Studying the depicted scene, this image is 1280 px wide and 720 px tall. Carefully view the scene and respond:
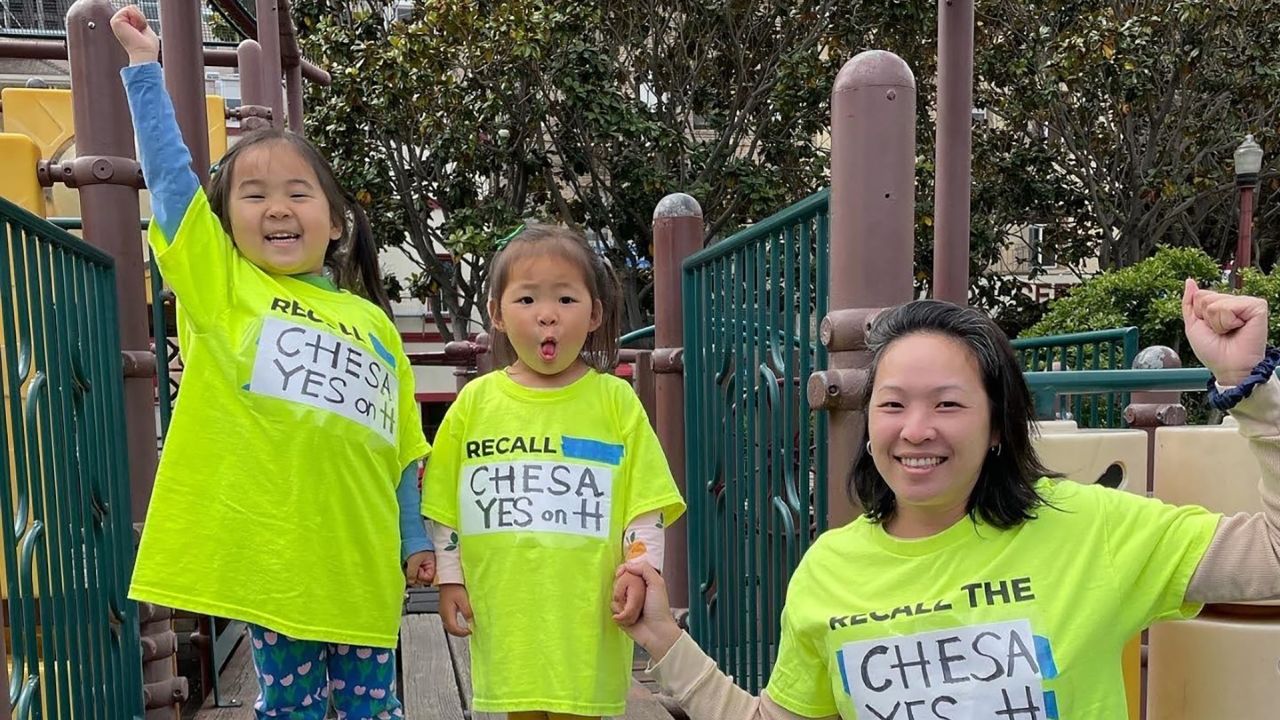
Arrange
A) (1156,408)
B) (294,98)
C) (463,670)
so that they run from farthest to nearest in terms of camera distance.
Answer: (294,98) → (1156,408) → (463,670)

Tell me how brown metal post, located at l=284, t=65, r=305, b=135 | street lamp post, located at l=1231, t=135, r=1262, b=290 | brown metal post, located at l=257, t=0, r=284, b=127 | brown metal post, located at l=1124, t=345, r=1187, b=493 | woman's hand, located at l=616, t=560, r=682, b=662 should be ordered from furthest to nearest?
street lamp post, located at l=1231, t=135, r=1262, b=290 → brown metal post, located at l=284, t=65, r=305, b=135 → brown metal post, located at l=257, t=0, r=284, b=127 → brown metal post, located at l=1124, t=345, r=1187, b=493 → woman's hand, located at l=616, t=560, r=682, b=662

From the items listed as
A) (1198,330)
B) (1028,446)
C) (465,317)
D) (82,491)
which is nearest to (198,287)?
(82,491)

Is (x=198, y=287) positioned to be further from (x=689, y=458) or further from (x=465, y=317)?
(x=465, y=317)

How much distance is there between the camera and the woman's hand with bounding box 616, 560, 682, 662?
167 centimetres

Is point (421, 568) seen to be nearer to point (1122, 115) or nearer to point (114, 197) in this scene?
point (114, 197)

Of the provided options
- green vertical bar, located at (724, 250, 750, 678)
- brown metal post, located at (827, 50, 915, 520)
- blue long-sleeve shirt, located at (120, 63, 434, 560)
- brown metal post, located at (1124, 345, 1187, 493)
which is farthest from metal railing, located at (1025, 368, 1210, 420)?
brown metal post, located at (1124, 345, 1187, 493)

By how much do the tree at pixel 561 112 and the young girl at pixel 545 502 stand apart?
810 centimetres

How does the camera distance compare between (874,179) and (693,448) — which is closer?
(874,179)

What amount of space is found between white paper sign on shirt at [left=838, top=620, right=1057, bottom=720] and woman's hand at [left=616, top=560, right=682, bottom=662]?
1.18ft

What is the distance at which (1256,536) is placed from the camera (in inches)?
49.5

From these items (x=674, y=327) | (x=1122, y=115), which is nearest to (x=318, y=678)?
(x=674, y=327)

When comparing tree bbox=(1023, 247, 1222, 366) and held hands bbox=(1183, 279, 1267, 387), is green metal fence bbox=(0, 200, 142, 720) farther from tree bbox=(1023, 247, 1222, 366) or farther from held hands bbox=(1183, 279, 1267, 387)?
tree bbox=(1023, 247, 1222, 366)

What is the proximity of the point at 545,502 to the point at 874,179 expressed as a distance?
846 mm

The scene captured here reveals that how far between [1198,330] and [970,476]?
34 centimetres
